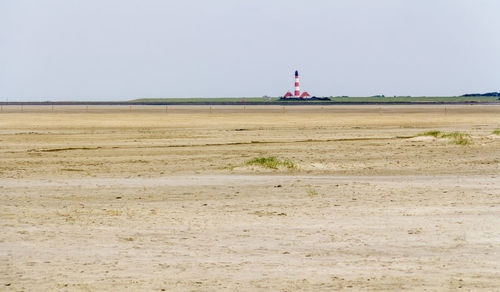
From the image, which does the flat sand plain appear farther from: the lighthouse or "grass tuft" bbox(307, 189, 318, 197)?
the lighthouse

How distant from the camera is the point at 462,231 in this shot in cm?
1231

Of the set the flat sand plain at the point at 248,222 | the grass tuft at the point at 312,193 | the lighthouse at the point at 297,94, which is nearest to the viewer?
the flat sand plain at the point at 248,222

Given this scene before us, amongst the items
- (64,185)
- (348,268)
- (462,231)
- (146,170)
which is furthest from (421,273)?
(146,170)

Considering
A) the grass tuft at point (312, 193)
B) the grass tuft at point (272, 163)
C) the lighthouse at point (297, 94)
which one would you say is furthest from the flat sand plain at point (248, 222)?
the lighthouse at point (297, 94)

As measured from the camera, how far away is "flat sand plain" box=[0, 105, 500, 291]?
9.55 metres

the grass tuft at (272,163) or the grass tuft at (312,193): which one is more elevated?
the grass tuft at (272,163)

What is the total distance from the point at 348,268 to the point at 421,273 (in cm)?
87

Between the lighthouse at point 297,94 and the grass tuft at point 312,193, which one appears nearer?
the grass tuft at point 312,193

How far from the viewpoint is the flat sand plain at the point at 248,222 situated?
9.55 m

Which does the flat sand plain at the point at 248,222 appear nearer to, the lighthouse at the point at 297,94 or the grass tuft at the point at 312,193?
the grass tuft at the point at 312,193

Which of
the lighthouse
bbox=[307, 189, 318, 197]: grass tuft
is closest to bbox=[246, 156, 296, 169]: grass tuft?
bbox=[307, 189, 318, 197]: grass tuft

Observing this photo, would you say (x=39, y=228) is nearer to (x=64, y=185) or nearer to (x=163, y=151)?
(x=64, y=185)

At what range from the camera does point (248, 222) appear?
525 inches

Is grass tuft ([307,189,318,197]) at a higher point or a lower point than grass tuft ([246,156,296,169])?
lower
